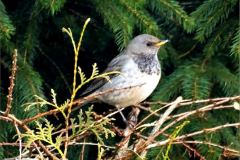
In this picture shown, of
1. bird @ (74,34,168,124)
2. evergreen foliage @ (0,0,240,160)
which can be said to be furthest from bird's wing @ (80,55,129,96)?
evergreen foliage @ (0,0,240,160)

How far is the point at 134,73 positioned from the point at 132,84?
2.8 inches

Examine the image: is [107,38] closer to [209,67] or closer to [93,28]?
[93,28]

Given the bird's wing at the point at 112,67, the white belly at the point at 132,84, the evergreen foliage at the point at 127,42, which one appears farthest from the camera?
the bird's wing at the point at 112,67

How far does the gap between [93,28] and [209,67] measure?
2.41 feet

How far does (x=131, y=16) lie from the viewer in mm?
2008

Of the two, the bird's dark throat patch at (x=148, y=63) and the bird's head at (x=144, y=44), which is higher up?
the bird's head at (x=144, y=44)

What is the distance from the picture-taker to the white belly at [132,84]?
2217mm

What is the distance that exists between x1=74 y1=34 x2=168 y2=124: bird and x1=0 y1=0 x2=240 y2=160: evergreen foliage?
6 cm

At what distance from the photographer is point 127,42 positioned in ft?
6.77

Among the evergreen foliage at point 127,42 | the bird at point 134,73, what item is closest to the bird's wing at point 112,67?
the bird at point 134,73

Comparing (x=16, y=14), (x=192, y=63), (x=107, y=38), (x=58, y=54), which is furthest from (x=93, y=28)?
(x=192, y=63)

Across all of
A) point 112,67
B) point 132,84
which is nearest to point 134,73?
point 132,84

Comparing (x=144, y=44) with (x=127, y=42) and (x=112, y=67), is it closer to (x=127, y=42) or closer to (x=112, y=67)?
(x=112, y=67)

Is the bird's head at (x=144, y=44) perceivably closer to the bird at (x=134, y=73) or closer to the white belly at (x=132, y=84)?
the bird at (x=134, y=73)
